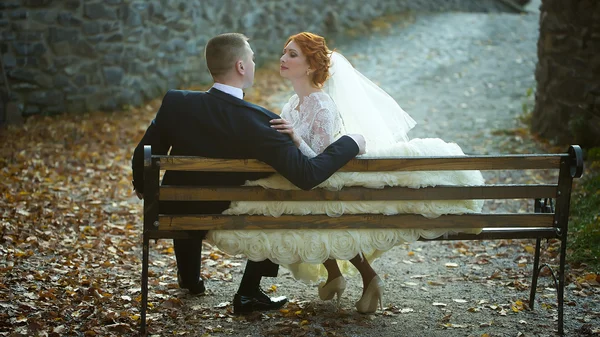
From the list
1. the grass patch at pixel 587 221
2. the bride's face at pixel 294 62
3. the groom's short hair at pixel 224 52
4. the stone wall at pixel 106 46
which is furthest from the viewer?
the stone wall at pixel 106 46

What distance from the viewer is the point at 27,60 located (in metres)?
9.68

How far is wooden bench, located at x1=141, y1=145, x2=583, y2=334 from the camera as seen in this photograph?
357 centimetres

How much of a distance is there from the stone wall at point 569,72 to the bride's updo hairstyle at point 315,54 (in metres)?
4.83

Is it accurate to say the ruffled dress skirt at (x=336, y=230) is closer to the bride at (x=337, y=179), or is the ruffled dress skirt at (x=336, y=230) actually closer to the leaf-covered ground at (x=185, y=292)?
the bride at (x=337, y=179)

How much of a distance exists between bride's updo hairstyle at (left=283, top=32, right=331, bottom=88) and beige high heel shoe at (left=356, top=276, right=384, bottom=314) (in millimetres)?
1222

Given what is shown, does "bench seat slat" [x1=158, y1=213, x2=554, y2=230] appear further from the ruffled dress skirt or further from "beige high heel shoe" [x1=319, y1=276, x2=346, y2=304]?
"beige high heel shoe" [x1=319, y1=276, x2=346, y2=304]

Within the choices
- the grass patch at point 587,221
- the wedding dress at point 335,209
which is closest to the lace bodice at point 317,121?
the wedding dress at point 335,209

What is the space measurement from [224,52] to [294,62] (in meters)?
0.54

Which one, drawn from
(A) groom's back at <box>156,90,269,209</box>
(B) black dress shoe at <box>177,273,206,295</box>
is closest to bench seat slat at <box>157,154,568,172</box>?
(A) groom's back at <box>156,90,269,209</box>

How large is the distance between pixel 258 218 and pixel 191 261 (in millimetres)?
794

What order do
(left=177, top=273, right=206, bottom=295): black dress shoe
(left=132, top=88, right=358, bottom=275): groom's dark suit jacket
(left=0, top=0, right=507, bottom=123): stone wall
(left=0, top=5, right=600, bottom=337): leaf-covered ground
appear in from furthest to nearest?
(left=0, top=0, right=507, bottom=123): stone wall → (left=177, top=273, right=206, bottom=295): black dress shoe → (left=0, top=5, right=600, bottom=337): leaf-covered ground → (left=132, top=88, right=358, bottom=275): groom's dark suit jacket

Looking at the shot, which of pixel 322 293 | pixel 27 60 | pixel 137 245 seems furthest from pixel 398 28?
pixel 322 293

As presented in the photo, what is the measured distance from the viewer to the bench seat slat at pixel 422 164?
358 centimetres

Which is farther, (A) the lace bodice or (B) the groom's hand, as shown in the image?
(A) the lace bodice
